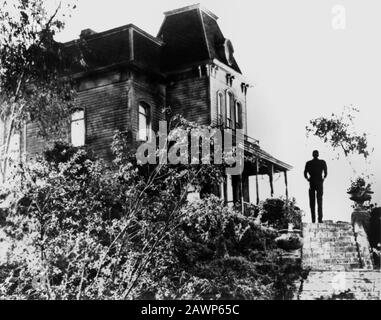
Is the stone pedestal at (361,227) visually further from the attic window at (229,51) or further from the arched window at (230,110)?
the attic window at (229,51)

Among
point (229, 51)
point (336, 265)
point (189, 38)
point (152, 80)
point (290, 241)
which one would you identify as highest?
point (189, 38)

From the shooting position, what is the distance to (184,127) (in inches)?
420

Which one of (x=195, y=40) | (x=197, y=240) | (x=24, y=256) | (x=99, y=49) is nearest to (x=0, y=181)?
(x=24, y=256)

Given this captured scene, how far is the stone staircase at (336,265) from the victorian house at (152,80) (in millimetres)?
6126

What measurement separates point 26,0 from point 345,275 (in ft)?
33.2

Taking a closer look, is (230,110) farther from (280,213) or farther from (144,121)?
(280,213)

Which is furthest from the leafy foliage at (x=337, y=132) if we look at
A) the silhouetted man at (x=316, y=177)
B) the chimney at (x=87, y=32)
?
the chimney at (x=87, y=32)

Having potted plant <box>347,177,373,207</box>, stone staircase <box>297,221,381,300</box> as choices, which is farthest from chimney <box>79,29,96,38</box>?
potted plant <box>347,177,373,207</box>

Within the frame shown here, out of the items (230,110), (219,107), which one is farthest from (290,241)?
(230,110)

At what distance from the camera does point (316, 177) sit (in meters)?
13.0

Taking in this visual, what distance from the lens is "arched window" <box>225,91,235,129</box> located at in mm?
21219

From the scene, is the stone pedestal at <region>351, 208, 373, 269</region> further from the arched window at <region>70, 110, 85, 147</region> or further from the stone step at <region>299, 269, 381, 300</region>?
the arched window at <region>70, 110, 85, 147</region>

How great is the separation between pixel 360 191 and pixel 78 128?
33.8ft

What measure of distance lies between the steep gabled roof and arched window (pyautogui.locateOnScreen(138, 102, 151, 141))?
163 centimetres
